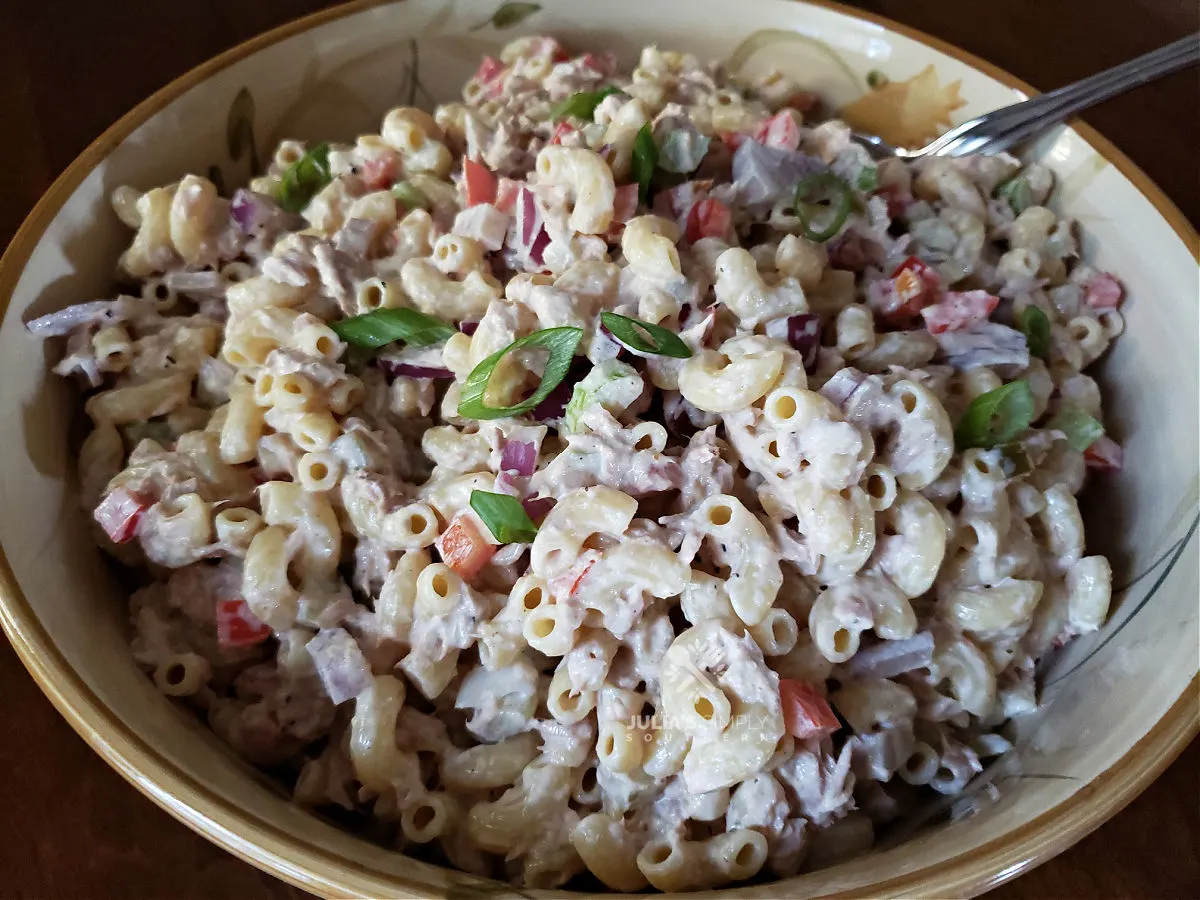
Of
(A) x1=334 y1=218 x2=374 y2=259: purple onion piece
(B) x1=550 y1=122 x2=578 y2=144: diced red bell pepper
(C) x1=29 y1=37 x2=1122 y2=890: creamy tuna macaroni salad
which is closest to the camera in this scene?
(C) x1=29 y1=37 x2=1122 y2=890: creamy tuna macaroni salad

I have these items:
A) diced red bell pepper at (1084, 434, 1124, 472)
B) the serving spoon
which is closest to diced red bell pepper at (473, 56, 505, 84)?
the serving spoon

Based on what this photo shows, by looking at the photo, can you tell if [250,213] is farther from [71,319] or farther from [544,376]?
[544,376]

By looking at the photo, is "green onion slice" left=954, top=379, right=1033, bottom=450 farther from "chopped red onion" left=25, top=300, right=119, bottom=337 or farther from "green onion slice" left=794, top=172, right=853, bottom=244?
"chopped red onion" left=25, top=300, right=119, bottom=337

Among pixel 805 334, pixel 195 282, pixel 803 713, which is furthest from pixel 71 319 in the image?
pixel 803 713

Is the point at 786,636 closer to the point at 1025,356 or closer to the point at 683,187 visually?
the point at 1025,356

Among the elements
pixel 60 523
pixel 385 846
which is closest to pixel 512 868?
pixel 385 846

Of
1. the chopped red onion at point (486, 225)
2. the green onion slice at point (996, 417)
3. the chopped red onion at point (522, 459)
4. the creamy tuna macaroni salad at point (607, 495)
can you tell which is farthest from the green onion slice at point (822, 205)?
the chopped red onion at point (522, 459)
